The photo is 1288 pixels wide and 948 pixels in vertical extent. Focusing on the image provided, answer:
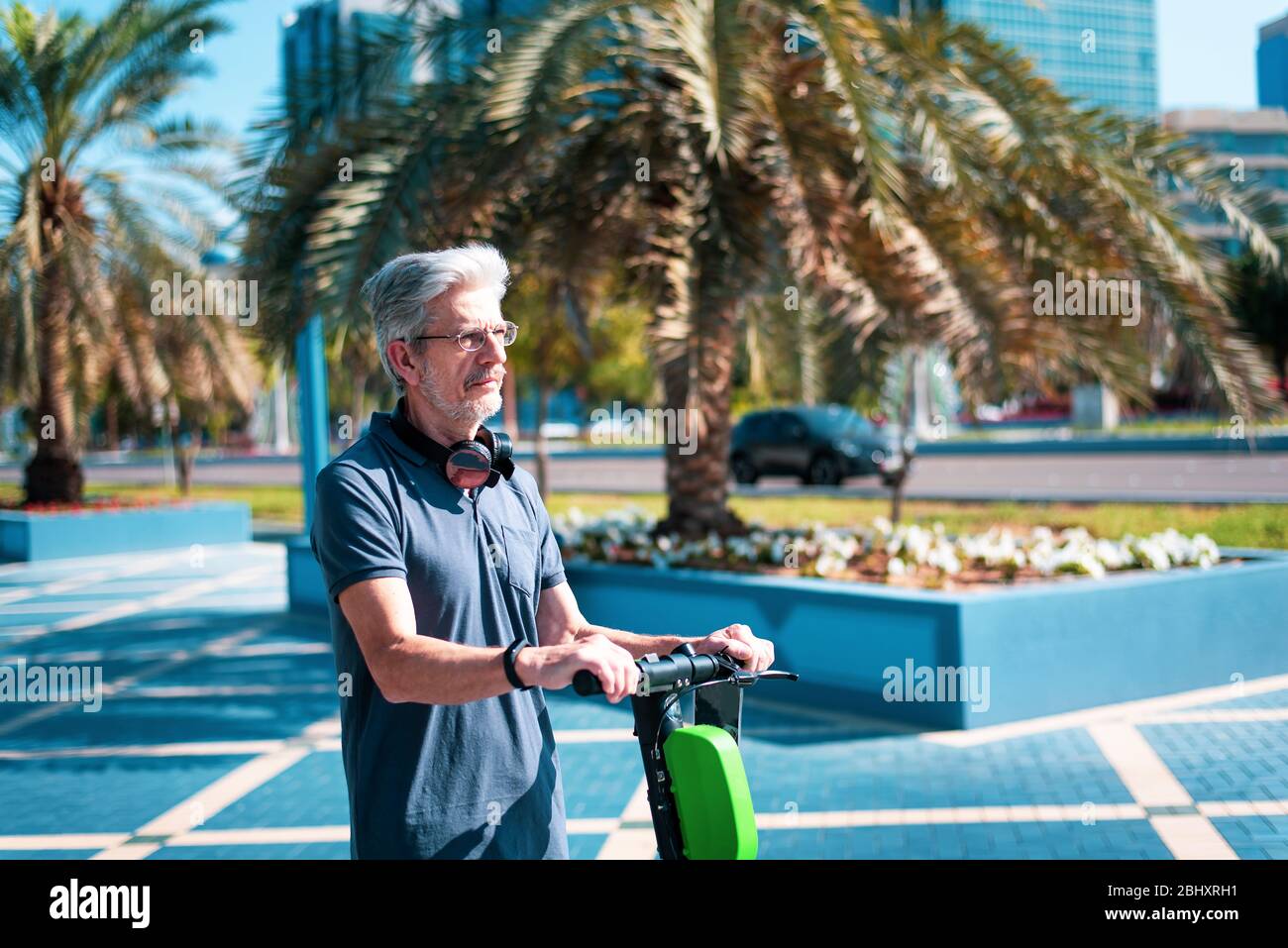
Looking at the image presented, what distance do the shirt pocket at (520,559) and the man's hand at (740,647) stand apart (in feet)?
1.07

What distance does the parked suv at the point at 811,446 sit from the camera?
23031 millimetres

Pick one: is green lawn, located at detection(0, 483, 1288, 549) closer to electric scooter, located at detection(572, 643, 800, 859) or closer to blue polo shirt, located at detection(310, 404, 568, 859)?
electric scooter, located at detection(572, 643, 800, 859)

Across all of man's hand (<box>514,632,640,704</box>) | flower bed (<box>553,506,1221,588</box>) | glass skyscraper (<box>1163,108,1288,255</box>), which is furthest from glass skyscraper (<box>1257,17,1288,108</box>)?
man's hand (<box>514,632,640,704</box>)

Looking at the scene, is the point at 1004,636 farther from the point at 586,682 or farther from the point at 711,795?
the point at 586,682

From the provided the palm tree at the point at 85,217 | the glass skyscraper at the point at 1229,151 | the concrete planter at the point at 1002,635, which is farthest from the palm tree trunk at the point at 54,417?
the glass skyscraper at the point at 1229,151

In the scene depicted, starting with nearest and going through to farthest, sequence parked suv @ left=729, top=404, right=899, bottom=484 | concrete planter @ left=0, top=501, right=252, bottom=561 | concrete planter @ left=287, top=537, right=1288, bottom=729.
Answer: concrete planter @ left=287, top=537, right=1288, bottom=729 → concrete planter @ left=0, top=501, right=252, bottom=561 → parked suv @ left=729, top=404, right=899, bottom=484

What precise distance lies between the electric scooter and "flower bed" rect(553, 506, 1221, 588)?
5.06 metres

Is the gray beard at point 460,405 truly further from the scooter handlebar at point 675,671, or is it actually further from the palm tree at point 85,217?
the palm tree at point 85,217

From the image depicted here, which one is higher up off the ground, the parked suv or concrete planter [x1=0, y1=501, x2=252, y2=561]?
the parked suv

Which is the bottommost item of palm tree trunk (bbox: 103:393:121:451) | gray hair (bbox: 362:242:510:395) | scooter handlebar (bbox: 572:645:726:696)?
scooter handlebar (bbox: 572:645:726:696)

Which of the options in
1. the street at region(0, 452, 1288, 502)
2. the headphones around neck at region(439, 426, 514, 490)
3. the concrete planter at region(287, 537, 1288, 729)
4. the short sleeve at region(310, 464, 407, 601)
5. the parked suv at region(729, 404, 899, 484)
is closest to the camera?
the short sleeve at region(310, 464, 407, 601)

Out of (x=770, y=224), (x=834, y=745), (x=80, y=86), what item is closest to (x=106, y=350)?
(x=80, y=86)

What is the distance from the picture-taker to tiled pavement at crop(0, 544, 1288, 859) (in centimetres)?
472

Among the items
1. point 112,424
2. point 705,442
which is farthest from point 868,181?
point 112,424
